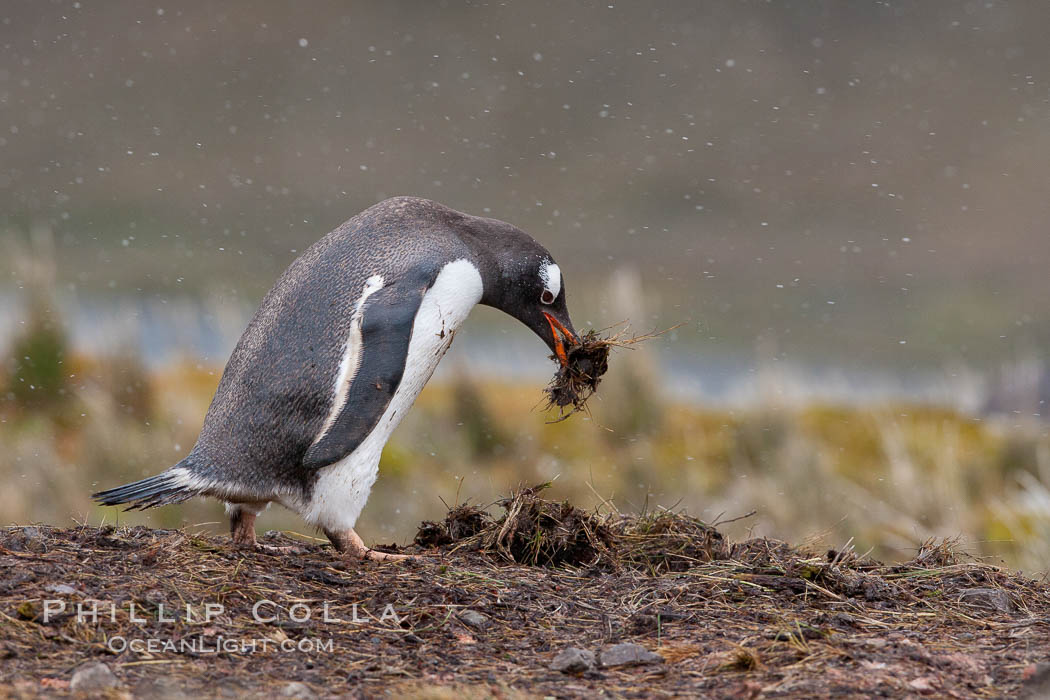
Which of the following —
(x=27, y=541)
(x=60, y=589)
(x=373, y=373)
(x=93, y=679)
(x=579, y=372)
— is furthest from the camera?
(x=579, y=372)

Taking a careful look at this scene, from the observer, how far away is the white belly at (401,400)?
14.8 ft

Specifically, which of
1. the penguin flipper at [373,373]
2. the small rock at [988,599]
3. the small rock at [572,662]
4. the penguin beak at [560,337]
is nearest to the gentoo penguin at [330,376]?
the penguin flipper at [373,373]

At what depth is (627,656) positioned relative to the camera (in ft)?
11.2

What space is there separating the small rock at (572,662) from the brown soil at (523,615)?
0.03 metres

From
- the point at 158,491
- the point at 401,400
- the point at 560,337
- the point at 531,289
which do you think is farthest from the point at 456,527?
the point at 158,491

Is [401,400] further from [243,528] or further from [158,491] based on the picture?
[158,491]

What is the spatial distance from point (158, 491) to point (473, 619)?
1.39 meters

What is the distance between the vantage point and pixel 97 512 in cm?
967

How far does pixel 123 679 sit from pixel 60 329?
944cm

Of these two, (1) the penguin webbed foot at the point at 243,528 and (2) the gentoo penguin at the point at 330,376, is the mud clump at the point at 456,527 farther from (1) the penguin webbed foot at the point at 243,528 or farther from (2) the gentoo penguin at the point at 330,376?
(1) the penguin webbed foot at the point at 243,528

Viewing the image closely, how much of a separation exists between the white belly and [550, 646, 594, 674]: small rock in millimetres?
1394

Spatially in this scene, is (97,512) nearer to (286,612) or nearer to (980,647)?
(286,612)

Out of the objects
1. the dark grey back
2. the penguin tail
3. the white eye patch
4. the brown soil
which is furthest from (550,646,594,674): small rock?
the white eye patch

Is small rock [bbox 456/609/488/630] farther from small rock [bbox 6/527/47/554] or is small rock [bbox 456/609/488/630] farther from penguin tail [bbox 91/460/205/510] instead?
small rock [bbox 6/527/47/554]
